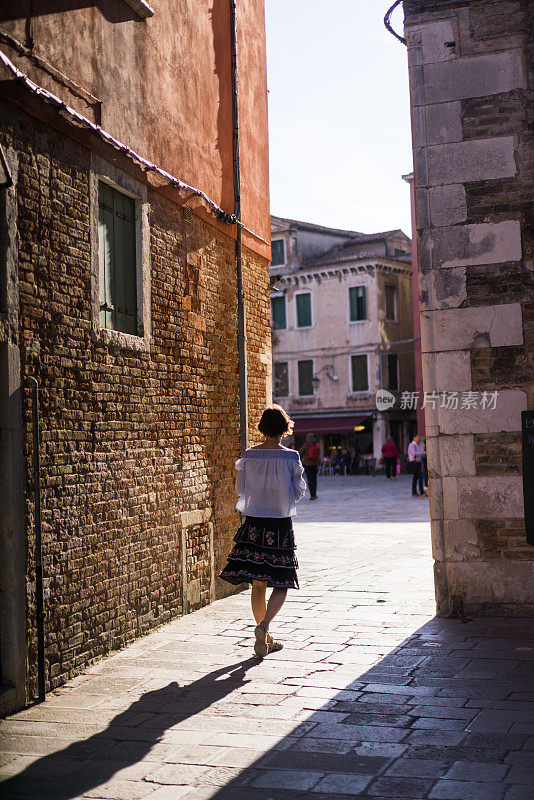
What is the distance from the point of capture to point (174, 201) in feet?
26.5

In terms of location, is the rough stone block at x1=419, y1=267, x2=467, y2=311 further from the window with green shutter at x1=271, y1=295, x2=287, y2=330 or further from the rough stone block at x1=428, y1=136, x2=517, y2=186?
the window with green shutter at x1=271, y1=295, x2=287, y2=330

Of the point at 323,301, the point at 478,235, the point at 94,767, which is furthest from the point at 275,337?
the point at 94,767

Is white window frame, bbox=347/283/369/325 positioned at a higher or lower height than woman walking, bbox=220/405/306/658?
higher

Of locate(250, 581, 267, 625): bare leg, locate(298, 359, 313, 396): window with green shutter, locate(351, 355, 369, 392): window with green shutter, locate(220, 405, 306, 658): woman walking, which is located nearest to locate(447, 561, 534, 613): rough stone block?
locate(220, 405, 306, 658): woman walking

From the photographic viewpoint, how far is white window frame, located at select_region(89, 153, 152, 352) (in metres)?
6.47

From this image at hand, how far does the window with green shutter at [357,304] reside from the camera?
44.6 m

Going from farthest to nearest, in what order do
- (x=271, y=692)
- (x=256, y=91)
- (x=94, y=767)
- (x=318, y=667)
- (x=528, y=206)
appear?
(x=256, y=91) < (x=528, y=206) < (x=318, y=667) < (x=271, y=692) < (x=94, y=767)

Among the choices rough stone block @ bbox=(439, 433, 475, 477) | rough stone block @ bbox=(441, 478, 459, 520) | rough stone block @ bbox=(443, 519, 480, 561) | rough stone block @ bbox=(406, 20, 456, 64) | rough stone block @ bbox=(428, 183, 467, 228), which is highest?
rough stone block @ bbox=(406, 20, 456, 64)

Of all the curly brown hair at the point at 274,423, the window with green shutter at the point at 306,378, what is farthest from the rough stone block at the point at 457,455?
the window with green shutter at the point at 306,378

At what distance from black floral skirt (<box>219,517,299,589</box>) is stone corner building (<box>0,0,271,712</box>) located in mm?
821

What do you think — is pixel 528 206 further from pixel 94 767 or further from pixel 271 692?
pixel 94 767

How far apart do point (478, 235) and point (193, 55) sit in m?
3.07

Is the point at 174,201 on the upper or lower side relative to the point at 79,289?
upper

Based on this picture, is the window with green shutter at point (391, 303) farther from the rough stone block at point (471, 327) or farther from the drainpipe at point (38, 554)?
the drainpipe at point (38, 554)
